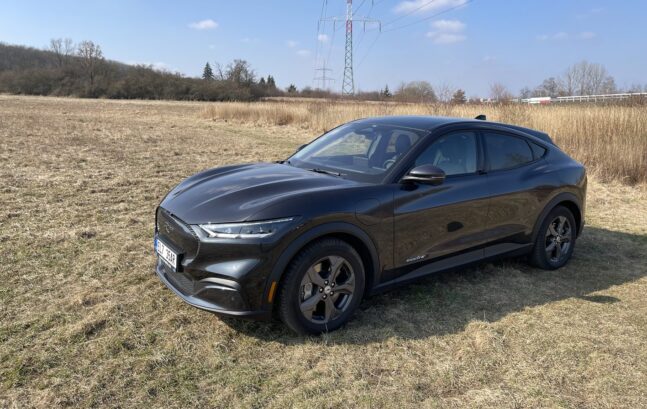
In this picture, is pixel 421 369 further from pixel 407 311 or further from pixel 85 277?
pixel 85 277

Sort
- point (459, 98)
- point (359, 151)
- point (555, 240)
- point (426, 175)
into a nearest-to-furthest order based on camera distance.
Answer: point (426, 175) < point (359, 151) < point (555, 240) < point (459, 98)

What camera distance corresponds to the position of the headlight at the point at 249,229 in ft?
10.5

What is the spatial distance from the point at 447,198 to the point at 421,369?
1518 mm


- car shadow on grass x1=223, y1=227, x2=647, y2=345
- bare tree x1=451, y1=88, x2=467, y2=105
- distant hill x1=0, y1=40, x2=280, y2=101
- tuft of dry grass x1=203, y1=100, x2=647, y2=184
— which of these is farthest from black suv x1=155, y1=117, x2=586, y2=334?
distant hill x1=0, y1=40, x2=280, y2=101

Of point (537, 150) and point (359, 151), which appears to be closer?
point (359, 151)

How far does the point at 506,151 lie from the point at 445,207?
1198mm

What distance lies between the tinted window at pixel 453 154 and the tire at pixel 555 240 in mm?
1245

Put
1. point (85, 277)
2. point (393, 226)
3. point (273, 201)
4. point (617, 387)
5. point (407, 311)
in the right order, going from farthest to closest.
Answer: point (85, 277) < point (407, 311) < point (393, 226) < point (273, 201) < point (617, 387)

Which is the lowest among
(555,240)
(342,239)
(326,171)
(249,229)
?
(555,240)

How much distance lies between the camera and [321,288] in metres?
3.49

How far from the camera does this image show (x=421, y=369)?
3.20 meters

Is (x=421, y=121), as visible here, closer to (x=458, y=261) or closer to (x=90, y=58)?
(x=458, y=261)

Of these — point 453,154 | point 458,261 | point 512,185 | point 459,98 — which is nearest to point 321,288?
point 458,261

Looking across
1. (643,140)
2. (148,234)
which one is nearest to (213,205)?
(148,234)
